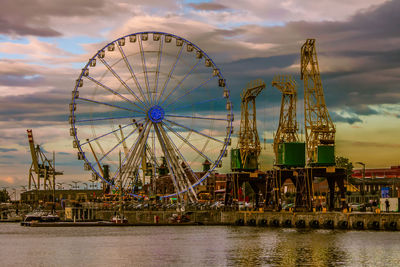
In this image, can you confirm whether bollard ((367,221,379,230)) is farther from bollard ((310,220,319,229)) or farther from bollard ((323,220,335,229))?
bollard ((310,220,319,229))

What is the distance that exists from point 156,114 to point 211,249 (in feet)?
122

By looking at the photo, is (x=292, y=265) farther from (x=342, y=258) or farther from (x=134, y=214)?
(x=134, y=214)

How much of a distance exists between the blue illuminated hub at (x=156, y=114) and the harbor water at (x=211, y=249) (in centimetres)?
1816

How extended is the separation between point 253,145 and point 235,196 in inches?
423

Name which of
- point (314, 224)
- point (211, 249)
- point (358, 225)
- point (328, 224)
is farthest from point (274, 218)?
point (211, 249)

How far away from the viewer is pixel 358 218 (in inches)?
4035

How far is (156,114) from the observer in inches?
4582

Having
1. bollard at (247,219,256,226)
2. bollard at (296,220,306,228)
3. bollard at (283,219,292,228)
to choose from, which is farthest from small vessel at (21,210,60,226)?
bollard at (296,220,306,228)

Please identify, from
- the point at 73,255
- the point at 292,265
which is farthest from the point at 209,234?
the point at 292,265

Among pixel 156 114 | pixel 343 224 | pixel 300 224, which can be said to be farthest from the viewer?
pixel 156 114

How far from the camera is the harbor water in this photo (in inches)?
2815

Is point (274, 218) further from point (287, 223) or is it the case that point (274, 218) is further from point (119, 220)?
point (119, 220)

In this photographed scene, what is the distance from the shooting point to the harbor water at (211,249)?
2815 inches

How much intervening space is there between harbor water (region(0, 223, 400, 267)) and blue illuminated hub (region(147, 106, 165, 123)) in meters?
18.2
